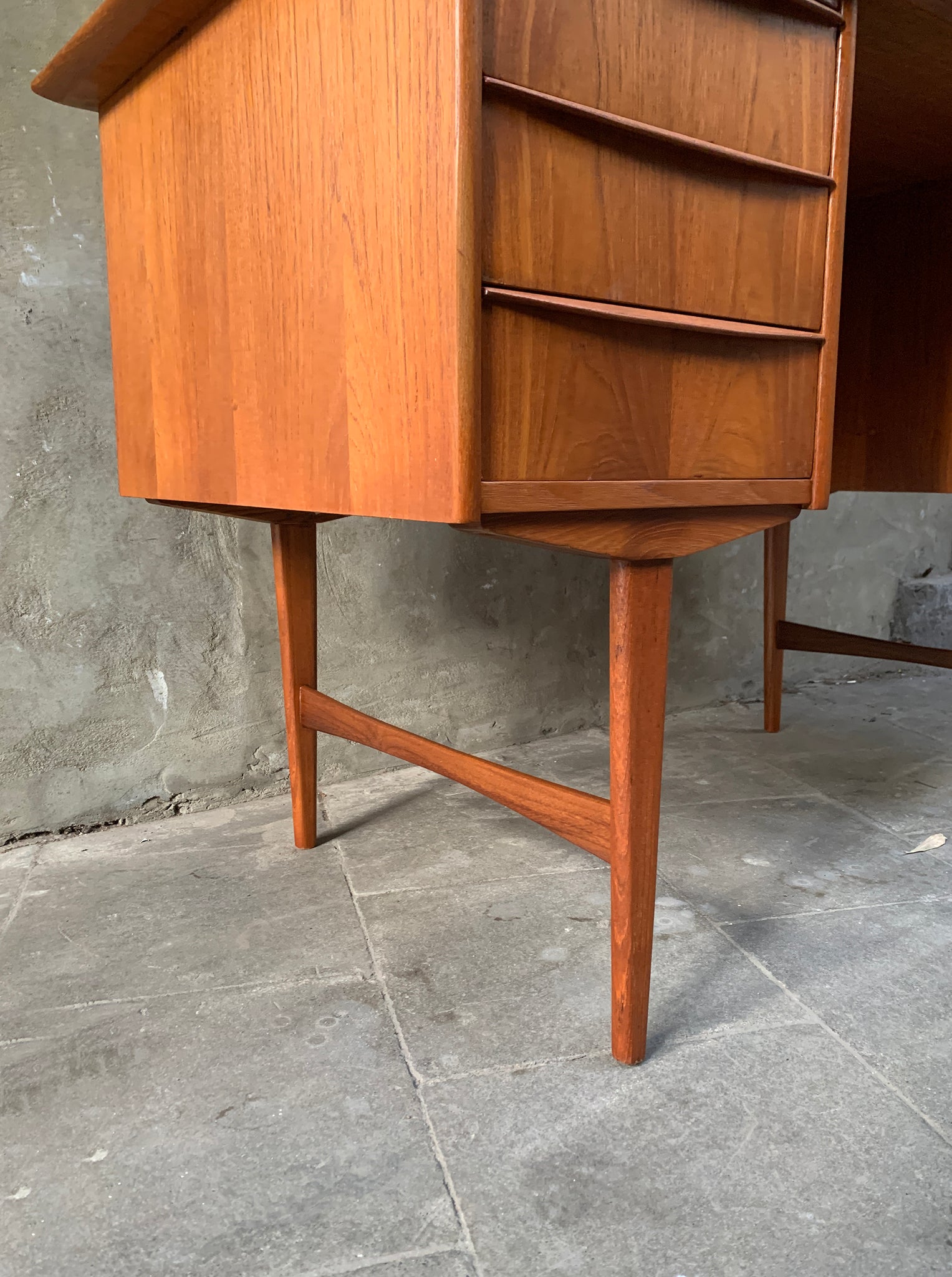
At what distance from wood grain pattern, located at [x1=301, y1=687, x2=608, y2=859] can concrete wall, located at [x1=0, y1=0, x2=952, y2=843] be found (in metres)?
0.53

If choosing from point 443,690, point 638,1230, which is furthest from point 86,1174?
point 443,690

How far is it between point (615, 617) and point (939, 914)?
2.58 ft

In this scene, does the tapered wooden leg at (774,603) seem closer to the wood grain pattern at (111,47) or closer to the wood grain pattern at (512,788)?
the wood grain pattern at (512,788)

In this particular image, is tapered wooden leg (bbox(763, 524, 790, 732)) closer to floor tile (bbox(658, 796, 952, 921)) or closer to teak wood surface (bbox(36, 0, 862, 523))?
floor tile (bbox(658, 796, 952, 921))

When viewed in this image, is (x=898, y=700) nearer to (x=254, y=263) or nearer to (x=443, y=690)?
(x=443, y=690)

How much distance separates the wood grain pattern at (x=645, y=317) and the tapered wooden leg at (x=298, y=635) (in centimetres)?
79

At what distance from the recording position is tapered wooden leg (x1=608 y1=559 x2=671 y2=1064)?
0.95 meters

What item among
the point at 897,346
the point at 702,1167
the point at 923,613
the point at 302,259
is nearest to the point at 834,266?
the point at 302,259

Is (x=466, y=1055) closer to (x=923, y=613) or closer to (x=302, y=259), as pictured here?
(x=302, y=259)

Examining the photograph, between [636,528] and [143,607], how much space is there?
1.13 m

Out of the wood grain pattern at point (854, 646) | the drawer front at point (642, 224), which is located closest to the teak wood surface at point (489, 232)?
the drawer front at point (642, 224)

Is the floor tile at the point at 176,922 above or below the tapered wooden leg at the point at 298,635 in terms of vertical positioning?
below

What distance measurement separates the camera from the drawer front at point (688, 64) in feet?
2.52

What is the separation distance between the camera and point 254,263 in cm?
102
